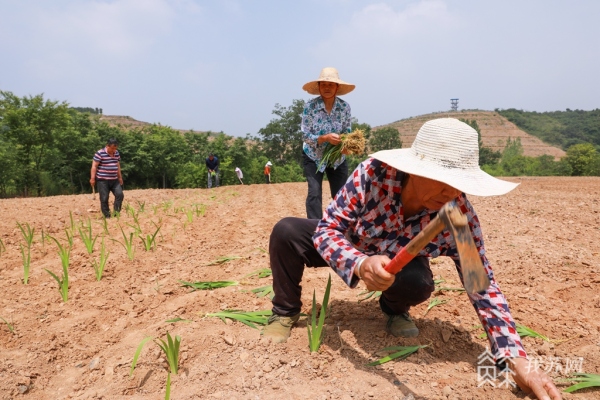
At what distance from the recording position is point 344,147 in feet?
12.0

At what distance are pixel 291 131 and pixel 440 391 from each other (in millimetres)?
44144

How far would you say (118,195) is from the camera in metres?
6.87

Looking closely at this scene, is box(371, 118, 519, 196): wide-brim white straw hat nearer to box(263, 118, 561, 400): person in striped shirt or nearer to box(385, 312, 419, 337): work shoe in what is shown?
box(263, 118, 561, 400): person in striped shirt

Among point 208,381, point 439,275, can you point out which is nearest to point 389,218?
point 208,381

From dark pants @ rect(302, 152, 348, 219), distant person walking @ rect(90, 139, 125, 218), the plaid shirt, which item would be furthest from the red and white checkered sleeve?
distant person walking @ rect(90, 139, 125, 218)

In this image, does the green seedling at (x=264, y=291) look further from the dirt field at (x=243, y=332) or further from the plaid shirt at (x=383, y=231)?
the plaid shirt at (x=383, y=231)

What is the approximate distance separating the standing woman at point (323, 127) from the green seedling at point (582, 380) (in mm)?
2405

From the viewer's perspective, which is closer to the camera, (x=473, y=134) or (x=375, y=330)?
(x=473, y=134)

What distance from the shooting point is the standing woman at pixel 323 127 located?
383cm

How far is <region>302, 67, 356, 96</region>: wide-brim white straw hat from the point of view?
3940mm

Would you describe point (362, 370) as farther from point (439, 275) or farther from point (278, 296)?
point (439, 275)

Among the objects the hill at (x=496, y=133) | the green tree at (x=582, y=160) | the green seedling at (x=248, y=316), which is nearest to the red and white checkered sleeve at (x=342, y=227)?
the green seedling at (x=248, y=316)

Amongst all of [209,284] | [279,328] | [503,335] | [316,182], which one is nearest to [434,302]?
[503,335]

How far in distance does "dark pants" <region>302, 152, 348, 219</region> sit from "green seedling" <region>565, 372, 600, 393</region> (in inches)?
90.9
